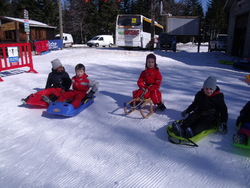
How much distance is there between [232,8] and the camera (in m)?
16.6

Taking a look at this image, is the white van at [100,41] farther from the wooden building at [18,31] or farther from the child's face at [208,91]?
the child's face at [208,91]

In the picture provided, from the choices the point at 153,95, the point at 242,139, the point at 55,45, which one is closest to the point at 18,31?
the point at 55,45

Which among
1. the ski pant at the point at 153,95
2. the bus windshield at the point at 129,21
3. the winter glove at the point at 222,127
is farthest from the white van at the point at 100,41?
the winter glove at the point at 222,127

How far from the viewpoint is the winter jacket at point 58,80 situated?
4.66 m

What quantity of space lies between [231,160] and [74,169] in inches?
74.0

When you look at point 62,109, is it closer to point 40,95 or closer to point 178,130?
point 40,95

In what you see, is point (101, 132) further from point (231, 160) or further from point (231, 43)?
point (231, 43)

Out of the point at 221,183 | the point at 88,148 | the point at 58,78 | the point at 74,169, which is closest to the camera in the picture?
the point at 221,183

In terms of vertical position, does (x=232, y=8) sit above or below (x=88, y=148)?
above

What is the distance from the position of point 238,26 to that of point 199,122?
50.0 feet

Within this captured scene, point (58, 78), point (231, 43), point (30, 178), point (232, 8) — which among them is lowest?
point (30, 178)

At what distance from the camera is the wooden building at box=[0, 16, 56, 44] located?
20438 millimetres

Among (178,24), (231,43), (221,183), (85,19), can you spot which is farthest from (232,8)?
(85,19)

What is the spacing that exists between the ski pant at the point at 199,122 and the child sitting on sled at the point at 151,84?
3.33 ft
